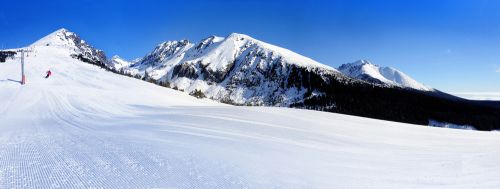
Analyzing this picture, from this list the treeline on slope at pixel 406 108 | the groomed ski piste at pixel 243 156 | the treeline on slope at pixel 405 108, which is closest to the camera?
the groomed ski piste at pixel 243 156

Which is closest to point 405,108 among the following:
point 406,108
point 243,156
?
point 406,108

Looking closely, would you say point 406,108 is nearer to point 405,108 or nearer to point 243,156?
point 405,108

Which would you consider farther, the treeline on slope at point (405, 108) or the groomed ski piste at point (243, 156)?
the treeline on slope at point (405, 108)

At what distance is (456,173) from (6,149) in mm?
14090

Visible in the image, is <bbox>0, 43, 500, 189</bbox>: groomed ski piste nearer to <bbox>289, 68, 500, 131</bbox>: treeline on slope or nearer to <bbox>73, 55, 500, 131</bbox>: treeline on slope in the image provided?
<bbox>73, 55, 500, 131</bbox>: treeline on slope

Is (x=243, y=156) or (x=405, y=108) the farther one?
(x=405, y=108)

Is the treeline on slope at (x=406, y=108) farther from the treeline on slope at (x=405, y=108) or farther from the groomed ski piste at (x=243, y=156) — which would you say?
the groomed ski piste at (x=243, y=156)

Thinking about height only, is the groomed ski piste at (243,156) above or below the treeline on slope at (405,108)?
above

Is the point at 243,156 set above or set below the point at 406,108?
above

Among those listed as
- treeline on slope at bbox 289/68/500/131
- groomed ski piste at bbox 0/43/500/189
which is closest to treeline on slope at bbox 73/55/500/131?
treeline on slope at bbox 289/68/500/131

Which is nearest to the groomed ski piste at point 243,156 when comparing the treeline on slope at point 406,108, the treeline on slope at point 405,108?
the treeline on slope at point 405,108

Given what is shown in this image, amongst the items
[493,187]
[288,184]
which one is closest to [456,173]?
[493,187]

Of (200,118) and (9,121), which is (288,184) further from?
(9,121)

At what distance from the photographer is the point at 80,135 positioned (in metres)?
15.5
